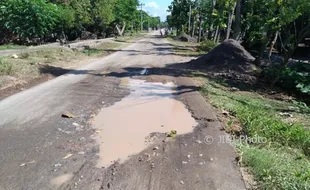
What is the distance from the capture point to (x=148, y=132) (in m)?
5.53

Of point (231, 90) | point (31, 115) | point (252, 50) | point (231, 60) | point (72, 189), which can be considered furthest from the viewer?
point (252, 50)

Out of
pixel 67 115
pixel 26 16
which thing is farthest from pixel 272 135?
pixel 26 16

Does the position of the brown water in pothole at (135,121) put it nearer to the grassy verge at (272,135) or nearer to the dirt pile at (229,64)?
the grassy verge at (272,135)

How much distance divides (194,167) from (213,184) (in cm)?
47

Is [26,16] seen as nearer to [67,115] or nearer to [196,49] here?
[196,49]

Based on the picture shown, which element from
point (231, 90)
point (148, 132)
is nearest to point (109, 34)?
point (231, 90)

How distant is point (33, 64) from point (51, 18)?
27.9 feet

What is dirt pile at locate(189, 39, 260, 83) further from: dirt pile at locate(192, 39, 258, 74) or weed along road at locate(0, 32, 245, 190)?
weed along road at locate(0, 32, 245, 190)

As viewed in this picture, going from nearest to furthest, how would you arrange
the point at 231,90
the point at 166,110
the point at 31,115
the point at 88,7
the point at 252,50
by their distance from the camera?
the point at 31,115
the point at 166,110
the point at 231,90
the point at 252,50
the point at 88,7

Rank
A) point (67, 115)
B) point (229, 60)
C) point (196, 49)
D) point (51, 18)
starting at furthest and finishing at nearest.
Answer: point (196, 49)
point (51, 18)
point (229, 60)
point (67, 115)

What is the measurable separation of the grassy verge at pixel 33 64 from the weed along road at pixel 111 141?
3.56 ft

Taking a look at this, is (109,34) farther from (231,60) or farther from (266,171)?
(266,171)

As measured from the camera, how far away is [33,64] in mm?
11523

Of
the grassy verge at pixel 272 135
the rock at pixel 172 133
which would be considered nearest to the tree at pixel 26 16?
the grassy verge at pixel 272 135
